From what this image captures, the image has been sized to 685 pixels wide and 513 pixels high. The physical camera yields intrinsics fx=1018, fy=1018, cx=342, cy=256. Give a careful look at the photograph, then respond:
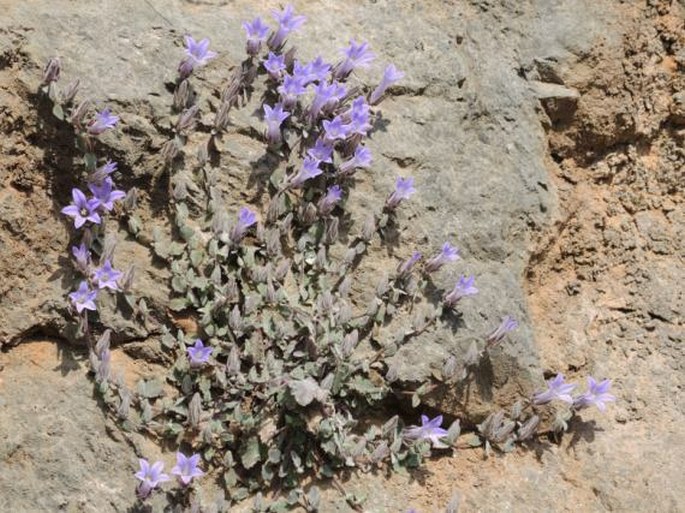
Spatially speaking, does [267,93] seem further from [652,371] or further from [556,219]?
[652,371]

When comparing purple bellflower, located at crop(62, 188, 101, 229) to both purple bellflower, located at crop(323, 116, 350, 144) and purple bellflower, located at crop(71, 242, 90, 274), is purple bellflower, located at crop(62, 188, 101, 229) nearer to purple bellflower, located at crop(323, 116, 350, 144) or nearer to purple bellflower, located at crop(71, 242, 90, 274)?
purple bellflower, located at crop(71, 242, 90, 274)

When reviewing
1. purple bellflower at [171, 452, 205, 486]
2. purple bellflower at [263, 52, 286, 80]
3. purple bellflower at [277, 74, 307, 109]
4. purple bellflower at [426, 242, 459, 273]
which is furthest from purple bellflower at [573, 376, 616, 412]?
purple bellflower at [263, 52, 286, 80]

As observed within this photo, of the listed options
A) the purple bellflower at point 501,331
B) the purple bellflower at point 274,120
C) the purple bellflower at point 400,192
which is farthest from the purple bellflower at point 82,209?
the purple bellflower at point 501,331

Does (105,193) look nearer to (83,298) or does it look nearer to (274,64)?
(83,298)

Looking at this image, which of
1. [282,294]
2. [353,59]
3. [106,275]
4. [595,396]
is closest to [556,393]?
[595,396]

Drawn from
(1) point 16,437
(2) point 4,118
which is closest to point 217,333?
(1) point 16,437
